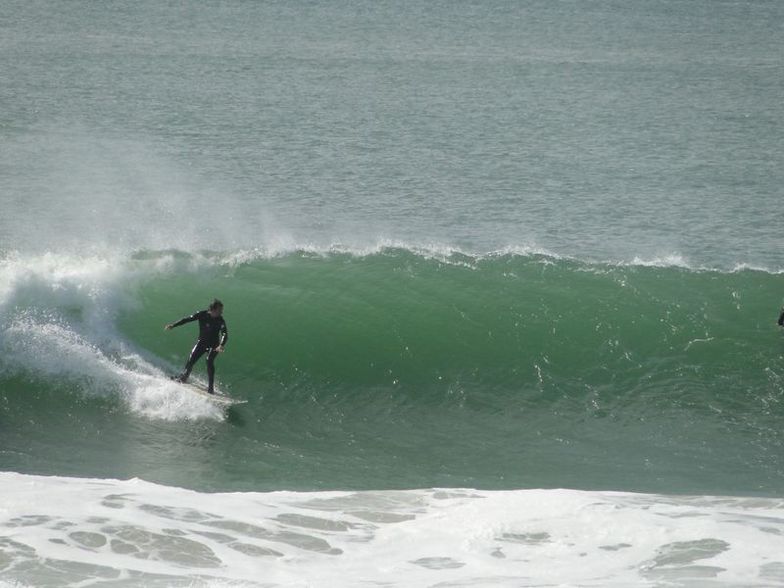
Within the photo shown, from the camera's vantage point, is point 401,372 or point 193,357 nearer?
point 193,357

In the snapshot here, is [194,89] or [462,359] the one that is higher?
[194,89]

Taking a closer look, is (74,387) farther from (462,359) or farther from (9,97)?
(9,97)

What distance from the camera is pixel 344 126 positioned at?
38781 millimetres

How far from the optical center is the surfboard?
56.1 ft

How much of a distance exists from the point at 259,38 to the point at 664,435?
4087cm

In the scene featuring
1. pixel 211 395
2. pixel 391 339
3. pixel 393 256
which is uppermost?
pixel 393 256

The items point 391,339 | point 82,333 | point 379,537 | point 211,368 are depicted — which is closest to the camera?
point 379,537

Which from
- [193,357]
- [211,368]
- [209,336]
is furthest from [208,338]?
[211,368]

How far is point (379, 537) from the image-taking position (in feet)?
43.4

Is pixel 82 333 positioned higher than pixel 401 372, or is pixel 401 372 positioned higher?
pixel 82 333

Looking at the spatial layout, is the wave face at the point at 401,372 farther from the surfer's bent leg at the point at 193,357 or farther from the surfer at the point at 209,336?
the surfer at the point at 209,336

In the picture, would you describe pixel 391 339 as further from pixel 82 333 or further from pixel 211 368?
pixel 82 333

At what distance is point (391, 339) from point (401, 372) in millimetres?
1106

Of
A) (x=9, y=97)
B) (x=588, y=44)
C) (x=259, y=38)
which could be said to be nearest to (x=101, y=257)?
(x=9, y=97)
